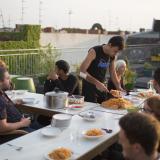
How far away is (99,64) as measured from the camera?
485 centimetres

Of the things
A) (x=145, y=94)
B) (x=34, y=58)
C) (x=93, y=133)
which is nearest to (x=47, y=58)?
(x=34, y=58)

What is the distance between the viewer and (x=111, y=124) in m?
3.37

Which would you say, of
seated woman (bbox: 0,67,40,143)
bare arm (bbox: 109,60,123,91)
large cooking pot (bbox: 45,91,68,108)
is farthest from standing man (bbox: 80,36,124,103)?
seated woman (bbox: 0,67,40,143)

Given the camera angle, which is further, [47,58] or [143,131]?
[47,58]

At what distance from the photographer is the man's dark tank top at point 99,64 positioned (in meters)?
4.81

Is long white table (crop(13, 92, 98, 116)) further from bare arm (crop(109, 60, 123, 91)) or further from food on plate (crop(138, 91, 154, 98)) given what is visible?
bare arm (crop(109, 60, 123, 91))

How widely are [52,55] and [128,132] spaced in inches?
304

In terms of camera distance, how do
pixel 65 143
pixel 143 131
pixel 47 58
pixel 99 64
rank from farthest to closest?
1. pixel 47 58
2. pixel 99 64
3. pixel 65 143
4. pixel 143 131

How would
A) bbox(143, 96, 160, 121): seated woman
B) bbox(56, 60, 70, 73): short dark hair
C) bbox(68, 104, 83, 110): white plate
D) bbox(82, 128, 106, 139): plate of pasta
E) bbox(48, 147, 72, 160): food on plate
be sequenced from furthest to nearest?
bbox(56, 60, 70, 73): short dark hair, bbox(68, 104, 83, 110): white plate, bbox(82, 128, 106, 139): plate of pasta, bbox(143, 96, 160, 121): seated woman, bbox(48, 147, 72, 160): food on plate

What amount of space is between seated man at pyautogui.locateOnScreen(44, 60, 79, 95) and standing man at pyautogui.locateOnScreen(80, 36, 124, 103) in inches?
7.4

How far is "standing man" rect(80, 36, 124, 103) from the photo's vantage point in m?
4.59

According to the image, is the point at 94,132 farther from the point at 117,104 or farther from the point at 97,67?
the point at 97,67

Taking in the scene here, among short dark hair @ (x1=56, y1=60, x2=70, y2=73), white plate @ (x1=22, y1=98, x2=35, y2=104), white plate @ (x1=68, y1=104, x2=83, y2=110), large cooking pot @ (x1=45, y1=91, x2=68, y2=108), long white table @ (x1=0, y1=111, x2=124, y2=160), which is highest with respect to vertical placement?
short dark hair @ (x1=56, y1=60, x2=70, y2=73)

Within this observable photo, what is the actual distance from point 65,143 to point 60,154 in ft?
1.10
